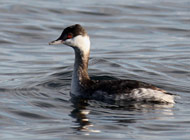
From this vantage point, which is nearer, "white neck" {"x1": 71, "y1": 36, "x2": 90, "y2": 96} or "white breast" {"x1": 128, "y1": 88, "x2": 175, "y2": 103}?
"white breast" {"x1": 128, "y1": 88, "x2": 175, "y2": 103}

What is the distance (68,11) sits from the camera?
70.9 feet

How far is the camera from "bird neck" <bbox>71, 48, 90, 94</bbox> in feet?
37.3

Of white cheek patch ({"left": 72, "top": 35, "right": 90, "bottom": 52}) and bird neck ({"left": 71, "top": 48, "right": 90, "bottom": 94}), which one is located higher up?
white cheek patch ({"left": 72, "top": 35, "right": 90, "bottom": 52})

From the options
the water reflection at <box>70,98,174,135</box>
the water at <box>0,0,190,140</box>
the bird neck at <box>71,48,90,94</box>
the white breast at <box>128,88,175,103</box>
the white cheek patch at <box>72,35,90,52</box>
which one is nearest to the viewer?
the water at <box>0,0,190,140</box>

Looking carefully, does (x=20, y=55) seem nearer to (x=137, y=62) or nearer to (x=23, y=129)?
(x=137, y=62)

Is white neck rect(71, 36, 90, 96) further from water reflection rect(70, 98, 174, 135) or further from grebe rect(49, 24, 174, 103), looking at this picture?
water reflection rect(70, 98, 174, 135)

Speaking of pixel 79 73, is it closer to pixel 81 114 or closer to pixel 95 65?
pixel 81 114

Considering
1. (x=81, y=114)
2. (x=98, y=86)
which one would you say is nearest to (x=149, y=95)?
(x=98, y=86)

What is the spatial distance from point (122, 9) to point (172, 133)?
545 inches

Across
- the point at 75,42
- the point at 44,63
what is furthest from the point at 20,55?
the point at 75,42

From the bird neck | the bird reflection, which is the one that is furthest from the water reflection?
the bird neck

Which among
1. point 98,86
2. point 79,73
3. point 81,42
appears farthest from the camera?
point 79,73

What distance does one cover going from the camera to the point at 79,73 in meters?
11.5

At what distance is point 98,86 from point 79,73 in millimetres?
664
